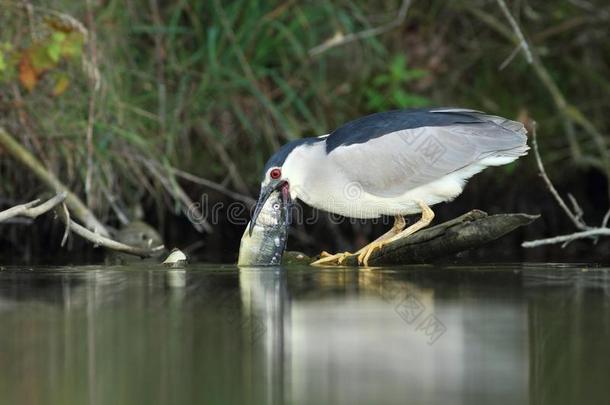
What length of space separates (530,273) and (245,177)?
3624 mm

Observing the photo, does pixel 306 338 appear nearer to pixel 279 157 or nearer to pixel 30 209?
pixel 30 209

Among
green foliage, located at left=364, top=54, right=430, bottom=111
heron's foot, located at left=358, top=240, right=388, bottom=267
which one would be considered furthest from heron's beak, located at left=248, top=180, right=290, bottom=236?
green foliage, located at left=364, top=54, right=430, bottom=111

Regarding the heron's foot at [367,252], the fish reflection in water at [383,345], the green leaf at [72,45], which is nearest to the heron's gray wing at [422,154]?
the heron's foot at [367,252]

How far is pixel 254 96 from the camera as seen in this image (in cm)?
920

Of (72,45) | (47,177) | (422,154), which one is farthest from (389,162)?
(47,177)

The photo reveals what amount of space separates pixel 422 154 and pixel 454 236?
1.00m

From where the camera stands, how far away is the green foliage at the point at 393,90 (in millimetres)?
9516

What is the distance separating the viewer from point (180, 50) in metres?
9.41

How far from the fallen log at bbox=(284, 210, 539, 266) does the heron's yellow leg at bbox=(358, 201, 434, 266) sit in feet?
0.43

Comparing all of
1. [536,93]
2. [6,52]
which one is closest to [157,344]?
[6,52]

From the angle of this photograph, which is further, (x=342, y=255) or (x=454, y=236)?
(x=342, y=255)

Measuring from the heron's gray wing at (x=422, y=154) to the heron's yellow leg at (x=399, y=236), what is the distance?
0.17 m

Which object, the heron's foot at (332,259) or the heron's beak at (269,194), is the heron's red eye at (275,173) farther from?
the heron's foot at (332,259)

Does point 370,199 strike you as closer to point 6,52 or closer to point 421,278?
point 421,278
